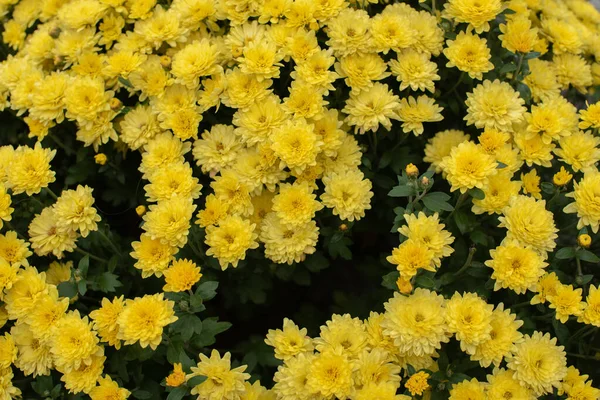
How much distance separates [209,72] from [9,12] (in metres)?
1.77

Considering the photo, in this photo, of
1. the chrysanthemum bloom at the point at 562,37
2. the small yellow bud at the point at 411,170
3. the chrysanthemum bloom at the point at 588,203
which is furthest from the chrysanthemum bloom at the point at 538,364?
the chrysanthemum bloom at the point at 562,37

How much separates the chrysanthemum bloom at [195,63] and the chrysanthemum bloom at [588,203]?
5.04ft

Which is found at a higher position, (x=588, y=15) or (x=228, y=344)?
(x=588, y=15)

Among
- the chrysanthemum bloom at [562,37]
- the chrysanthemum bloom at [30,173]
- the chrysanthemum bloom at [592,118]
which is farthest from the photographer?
the chrysanthemum bloom at [562,37]

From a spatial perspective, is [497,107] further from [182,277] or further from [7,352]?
[7,352]

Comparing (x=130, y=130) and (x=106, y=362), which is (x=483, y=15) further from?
(x=106, y=362)

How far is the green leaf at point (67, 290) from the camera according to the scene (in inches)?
89.4

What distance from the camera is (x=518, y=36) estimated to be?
103 inches

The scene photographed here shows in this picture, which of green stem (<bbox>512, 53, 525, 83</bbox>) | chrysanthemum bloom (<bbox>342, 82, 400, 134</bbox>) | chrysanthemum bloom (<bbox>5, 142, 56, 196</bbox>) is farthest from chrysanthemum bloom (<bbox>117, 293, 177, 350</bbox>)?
green stem (<bbox>512, 53, 525, 83</bbox>)

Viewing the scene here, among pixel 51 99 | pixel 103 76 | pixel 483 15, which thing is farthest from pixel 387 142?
pixel 51 99

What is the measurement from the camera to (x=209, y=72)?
249 centimetres

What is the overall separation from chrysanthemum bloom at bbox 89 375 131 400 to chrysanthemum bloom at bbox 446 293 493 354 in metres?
1.16

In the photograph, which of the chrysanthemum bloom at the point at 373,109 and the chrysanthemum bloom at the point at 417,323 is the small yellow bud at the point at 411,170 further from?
the chrysanthemum bloom at the point at 417,323

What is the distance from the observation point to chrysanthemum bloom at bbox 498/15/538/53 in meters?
2.58
